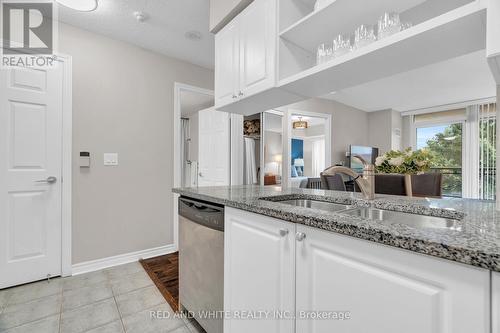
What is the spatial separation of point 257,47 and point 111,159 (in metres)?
1.96

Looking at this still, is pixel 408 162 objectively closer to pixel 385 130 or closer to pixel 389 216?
pixel 389 216

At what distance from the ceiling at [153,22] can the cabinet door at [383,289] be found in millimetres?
2230

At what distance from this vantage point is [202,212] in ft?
4.81

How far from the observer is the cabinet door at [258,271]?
93 cm

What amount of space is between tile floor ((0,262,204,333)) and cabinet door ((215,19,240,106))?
5.41 feet

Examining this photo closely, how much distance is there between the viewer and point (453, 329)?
54 cm

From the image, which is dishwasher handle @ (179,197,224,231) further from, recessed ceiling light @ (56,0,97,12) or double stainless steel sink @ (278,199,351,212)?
recessed ceiling light @ (56,0,97,12)

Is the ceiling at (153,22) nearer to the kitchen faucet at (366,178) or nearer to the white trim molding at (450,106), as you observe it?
the kitchen faucet at (366,178)

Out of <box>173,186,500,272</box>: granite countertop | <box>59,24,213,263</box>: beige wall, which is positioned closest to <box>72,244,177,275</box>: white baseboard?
<box>59,24,213,263</box>: beige wall

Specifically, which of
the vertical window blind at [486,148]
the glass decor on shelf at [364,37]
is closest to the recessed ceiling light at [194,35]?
the glass decor on shelf at [364,37]

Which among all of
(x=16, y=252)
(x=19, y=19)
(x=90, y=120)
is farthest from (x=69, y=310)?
(x=19, y=19)

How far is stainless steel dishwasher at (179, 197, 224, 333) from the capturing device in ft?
4.40

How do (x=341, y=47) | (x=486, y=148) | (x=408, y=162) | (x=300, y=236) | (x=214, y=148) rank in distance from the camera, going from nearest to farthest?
(x=300, y=236), (x=341, y=47), (x=408, y=162), (x=214, y=148), (x=486, y=148)

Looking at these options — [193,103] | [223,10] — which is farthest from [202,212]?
[193,103]
